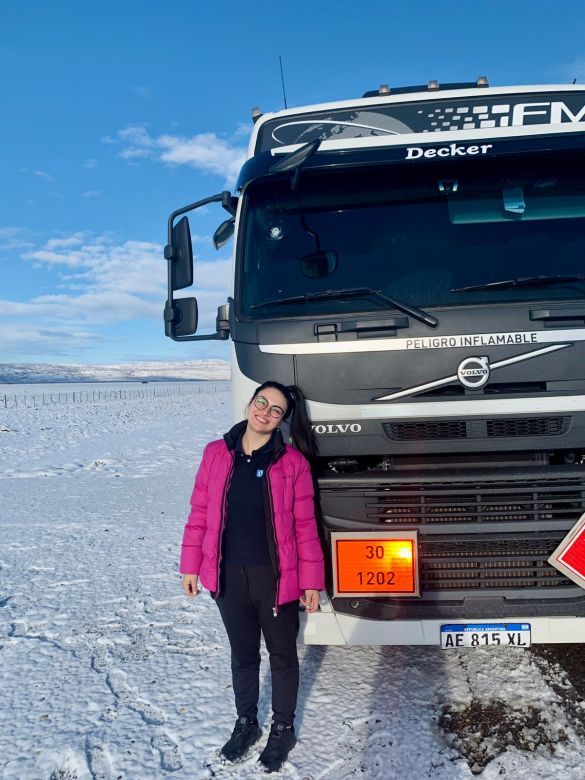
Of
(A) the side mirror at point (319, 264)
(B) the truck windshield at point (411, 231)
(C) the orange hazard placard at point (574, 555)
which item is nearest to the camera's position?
(C) the orange hazard placard at point (574, 555)

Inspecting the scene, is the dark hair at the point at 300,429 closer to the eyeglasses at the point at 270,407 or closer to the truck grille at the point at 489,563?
the eyeglasses at the point at 270,407

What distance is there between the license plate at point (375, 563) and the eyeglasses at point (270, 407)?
648 mm

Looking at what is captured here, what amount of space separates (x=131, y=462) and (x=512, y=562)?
389 inches

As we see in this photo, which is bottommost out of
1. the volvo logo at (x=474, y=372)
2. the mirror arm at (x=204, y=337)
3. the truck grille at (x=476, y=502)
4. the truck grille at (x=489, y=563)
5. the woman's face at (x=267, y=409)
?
the truck grille at (x=489, y=563)

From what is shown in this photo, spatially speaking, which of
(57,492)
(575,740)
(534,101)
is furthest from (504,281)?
(57,492)

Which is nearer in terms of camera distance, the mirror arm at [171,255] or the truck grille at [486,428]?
the truck grille at [486,428]

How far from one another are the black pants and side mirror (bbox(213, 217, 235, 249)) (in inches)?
92.9

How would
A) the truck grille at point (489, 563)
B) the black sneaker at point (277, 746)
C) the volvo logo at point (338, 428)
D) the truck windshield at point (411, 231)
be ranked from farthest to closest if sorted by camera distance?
the truck windshield at point (411, 231) < the volvo logo at point (338, 428) < the truck grille at point (489, 563) < the black sneaker at point (277, 746)

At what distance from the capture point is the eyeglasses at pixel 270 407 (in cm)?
256

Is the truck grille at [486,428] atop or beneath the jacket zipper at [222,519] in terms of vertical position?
atop

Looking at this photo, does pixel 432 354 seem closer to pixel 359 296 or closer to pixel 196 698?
pixel 359 296

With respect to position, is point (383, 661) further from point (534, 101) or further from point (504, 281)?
point (534, 101)

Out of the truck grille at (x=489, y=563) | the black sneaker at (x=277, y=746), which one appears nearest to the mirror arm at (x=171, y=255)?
the truck grille at (x=489, y=563)

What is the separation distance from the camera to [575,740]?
102 inches
